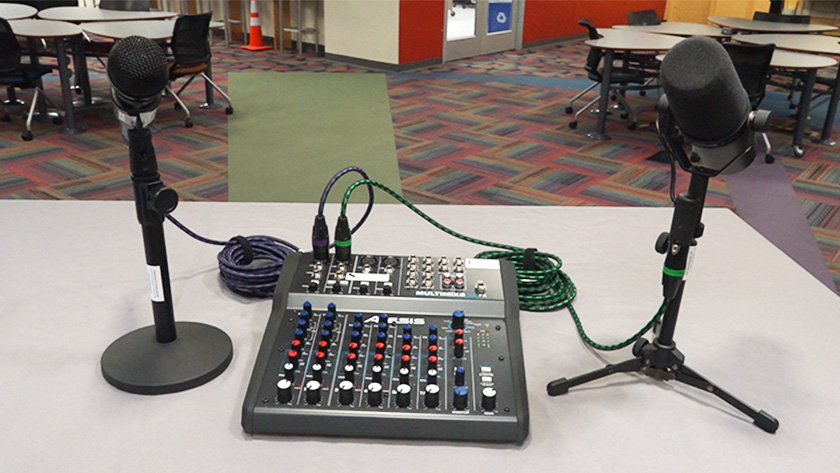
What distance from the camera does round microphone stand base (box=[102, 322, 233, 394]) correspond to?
80 cm

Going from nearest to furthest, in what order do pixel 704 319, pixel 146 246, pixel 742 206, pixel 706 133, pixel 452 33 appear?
pixel 706 133 < pixel 146 246 < pixel 704 319 < pixel 742 206 < pixel 452 33

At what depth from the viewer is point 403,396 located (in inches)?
28.5

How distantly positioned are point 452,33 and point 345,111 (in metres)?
2.83

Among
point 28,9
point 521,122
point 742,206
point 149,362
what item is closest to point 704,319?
point 149,362

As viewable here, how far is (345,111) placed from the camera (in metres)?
5.41

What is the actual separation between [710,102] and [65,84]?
4676mm

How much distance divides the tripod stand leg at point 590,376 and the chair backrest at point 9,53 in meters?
4.43

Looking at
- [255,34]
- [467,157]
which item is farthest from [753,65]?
[255,34]

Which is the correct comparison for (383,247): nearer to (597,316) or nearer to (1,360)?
(597,316)

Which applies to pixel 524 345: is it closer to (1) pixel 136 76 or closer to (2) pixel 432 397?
(2) pixel 432 397

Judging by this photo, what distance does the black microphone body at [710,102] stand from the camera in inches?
27.1

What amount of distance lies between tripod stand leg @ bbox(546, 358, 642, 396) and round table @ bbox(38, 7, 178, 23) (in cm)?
529

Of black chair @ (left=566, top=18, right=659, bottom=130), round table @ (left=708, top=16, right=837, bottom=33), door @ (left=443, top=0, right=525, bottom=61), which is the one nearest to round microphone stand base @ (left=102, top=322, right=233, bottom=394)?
black chair @ (left=566, top=18, right=659, bottom=130)

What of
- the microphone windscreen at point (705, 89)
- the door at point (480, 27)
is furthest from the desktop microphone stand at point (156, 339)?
the door at point (480, 27)
